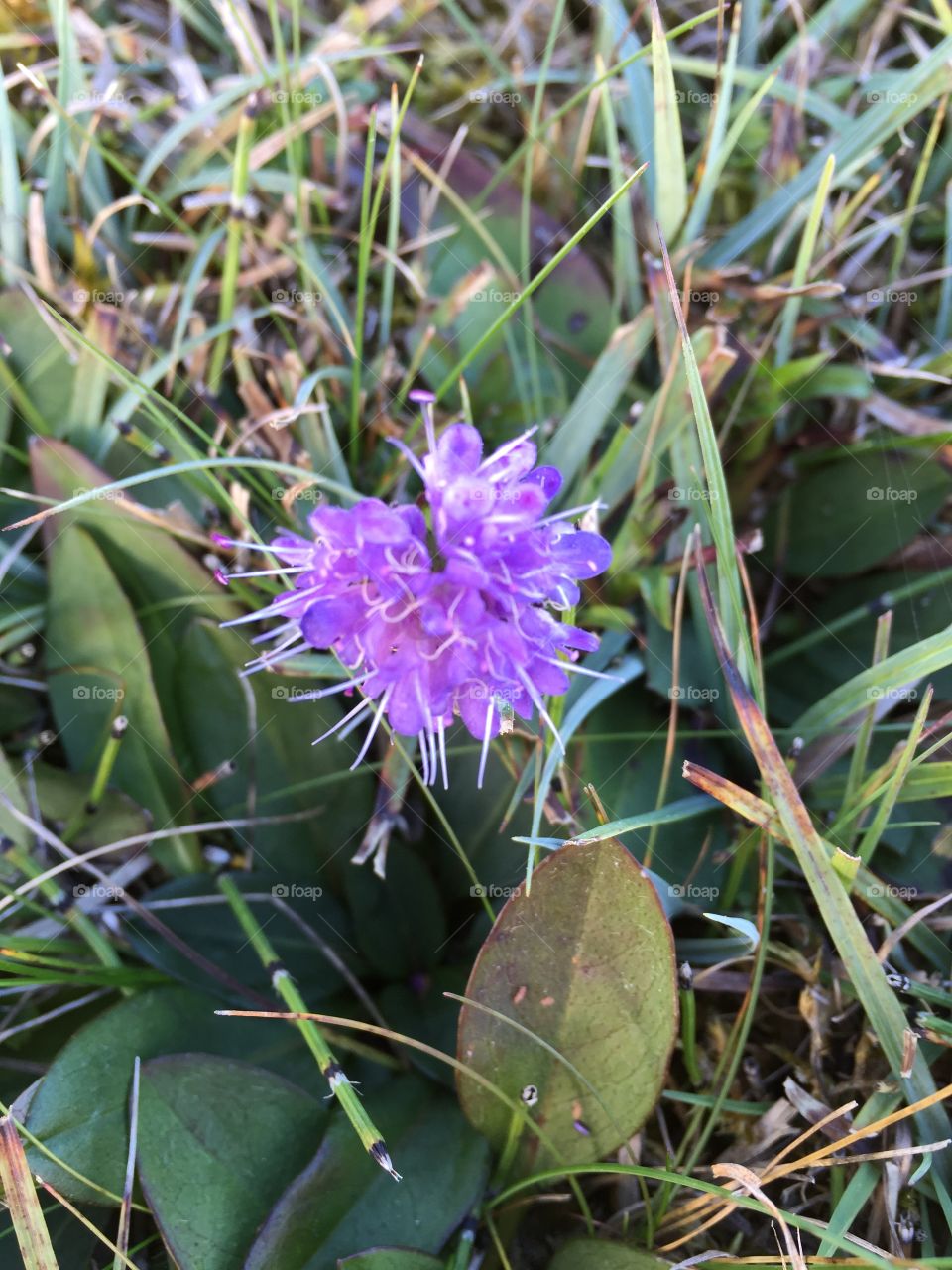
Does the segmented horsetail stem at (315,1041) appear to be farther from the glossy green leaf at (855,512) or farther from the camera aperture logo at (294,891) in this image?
the glossy green leaf at (855,512)

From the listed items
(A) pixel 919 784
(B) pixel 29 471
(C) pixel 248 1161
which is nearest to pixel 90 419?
(B) pixel 29 471

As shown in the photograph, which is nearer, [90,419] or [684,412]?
[684,412]

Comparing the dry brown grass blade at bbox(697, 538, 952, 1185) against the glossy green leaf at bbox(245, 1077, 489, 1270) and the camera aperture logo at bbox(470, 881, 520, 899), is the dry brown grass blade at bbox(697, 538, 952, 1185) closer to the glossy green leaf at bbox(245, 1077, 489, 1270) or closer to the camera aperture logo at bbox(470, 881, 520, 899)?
the camera aperture logo at bbox(470, 881, 520, 899)

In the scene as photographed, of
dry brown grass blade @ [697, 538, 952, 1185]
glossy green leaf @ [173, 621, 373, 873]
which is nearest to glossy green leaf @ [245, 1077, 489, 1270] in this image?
glossy green leaf @ [173, 621, 373, 873]

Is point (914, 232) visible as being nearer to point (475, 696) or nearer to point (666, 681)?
point (666, 681)

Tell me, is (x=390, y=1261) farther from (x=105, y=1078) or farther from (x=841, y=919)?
(x=841, y=919)

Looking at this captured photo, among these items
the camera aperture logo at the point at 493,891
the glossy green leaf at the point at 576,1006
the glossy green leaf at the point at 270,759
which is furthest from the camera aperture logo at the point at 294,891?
the glossy green leaf at the point at 576,1006
